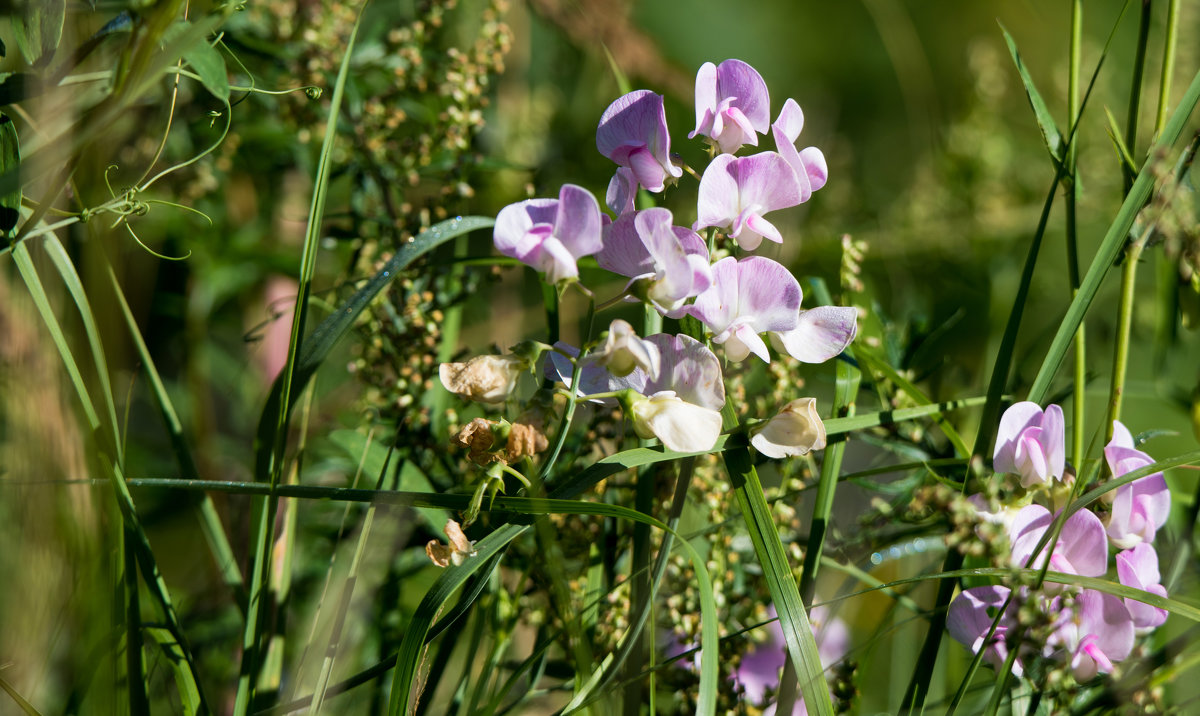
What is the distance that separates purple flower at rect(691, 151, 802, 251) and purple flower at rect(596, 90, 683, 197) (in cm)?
2

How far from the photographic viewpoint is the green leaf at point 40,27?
1.18 feet

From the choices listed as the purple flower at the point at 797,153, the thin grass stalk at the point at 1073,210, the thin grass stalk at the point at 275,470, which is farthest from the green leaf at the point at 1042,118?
the thin grass stalk at the point at 275,470

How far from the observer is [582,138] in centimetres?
142

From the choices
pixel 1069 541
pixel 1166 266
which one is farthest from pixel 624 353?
pixel 1166 266

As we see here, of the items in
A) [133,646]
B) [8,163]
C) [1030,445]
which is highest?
[8,163]

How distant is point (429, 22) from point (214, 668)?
21.8 inches

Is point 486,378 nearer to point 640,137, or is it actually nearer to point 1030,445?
point 640,137

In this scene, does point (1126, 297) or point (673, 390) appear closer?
point (673, 390)

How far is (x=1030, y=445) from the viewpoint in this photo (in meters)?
0.40

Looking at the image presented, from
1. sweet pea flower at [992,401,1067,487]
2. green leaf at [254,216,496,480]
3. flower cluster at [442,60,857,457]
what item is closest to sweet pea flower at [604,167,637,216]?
flower cluster at [442,60,857,457]

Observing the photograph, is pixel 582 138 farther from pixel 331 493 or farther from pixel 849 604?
pixel 331 493

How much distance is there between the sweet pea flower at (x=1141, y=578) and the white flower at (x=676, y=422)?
22 cm

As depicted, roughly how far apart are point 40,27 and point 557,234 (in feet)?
0.79

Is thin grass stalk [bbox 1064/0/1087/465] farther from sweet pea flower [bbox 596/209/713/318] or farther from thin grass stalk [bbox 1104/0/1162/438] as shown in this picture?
sweet pea flower [bbox 596/209/713/318]
